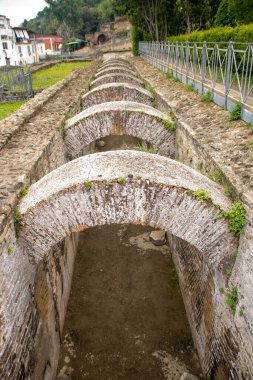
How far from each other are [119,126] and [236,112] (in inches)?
99.3

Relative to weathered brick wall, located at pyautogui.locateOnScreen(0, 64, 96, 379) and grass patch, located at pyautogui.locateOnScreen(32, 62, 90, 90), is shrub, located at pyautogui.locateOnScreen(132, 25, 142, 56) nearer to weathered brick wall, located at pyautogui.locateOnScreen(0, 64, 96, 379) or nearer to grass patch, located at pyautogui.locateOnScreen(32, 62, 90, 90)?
grass patch, located at pyautogui.locateOnScreen(32, 62, 90, 90)

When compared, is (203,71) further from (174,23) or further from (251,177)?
(174,23)

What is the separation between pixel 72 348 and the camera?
5.51 metres

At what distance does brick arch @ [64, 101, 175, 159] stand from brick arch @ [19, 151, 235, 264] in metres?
3.17

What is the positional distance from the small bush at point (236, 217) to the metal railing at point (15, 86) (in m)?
13.5

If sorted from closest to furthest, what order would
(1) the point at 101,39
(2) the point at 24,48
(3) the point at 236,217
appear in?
(3) the point at 236,217
(2) the point at 24,48
(1) the point at 101,39

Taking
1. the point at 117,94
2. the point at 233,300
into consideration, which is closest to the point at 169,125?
the point at 117,94

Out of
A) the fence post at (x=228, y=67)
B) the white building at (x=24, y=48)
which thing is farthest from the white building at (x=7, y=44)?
the fence post at (x=228, y=67)

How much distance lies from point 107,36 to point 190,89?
50.3m

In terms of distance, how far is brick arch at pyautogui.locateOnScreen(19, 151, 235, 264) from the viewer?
3.72 m

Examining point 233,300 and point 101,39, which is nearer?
point 233,300

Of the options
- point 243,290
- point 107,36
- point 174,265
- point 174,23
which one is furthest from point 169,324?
point 107,36

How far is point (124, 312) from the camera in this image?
238 inches

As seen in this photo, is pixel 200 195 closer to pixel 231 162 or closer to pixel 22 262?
pixel 231 162
